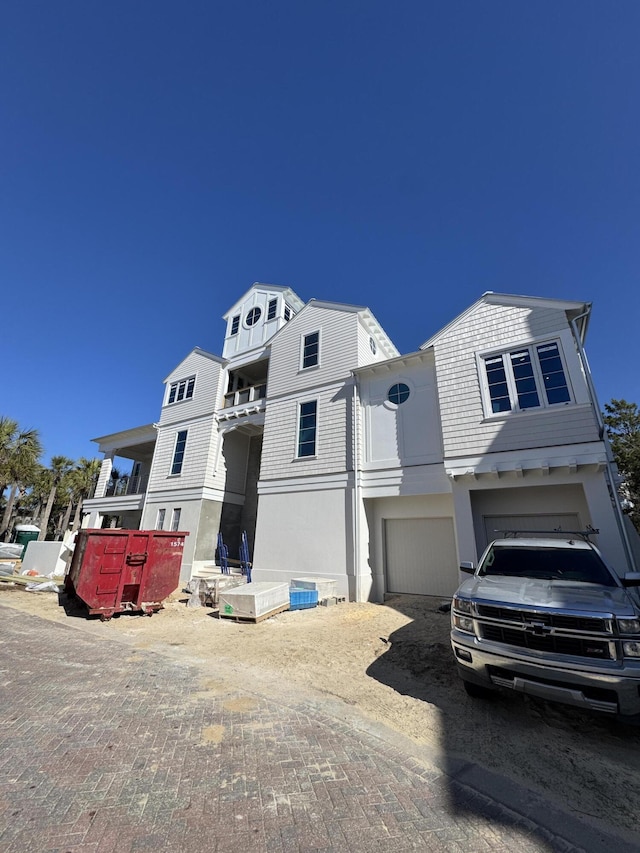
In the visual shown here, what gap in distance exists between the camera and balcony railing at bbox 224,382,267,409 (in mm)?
18016

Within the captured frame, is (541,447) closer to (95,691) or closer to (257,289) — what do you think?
(95,691)

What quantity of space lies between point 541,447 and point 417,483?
374 centimetres

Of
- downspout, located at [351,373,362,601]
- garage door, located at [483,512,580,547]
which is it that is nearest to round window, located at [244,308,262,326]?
downspout, located at [351,373,362,601]

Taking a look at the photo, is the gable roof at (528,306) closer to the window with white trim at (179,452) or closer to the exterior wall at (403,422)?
the exterior wall at (403,422)

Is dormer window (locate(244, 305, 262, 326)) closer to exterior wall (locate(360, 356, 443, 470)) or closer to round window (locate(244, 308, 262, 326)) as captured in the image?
round window (locate(244, 308, 262, 326))

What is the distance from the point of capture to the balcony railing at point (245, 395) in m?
18.0

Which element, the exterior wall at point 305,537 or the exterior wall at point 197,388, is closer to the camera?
the exterior wall at point 305,537

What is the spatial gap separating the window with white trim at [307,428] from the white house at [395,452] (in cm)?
5

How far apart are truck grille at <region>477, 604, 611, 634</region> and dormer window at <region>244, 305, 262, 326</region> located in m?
18.9

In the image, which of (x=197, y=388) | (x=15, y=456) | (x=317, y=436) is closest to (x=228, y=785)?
(x=317, y=436)

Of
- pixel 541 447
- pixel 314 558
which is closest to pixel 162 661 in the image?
pixel 314 558

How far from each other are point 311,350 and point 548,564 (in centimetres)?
1244

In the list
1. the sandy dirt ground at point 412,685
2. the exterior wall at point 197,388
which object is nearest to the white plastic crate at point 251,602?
the sandy dirt ground at point 412,685

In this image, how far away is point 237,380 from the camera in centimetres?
1983
